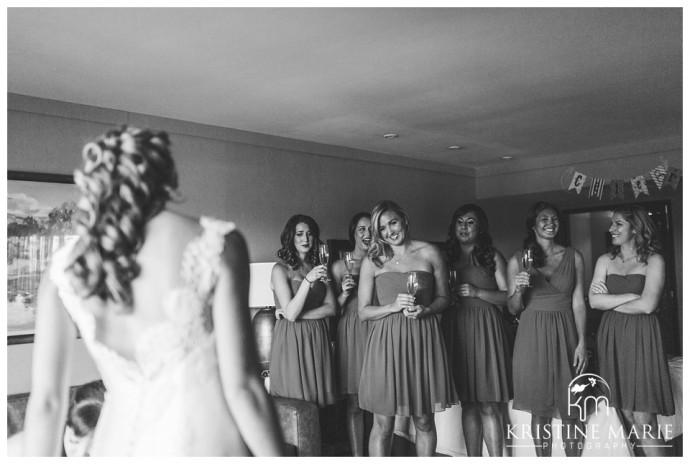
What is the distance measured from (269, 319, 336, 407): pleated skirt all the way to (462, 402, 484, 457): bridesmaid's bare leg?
69cm

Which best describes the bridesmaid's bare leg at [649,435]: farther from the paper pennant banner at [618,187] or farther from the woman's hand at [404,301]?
the paper pennant banner at [618,187]

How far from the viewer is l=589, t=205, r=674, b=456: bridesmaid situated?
109 inches

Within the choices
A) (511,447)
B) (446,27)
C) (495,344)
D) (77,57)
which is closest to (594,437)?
(511,447)

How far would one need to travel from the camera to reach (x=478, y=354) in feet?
10.2

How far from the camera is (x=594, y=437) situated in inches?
110

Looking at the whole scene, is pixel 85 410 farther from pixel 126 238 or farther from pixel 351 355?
pixel 351 355

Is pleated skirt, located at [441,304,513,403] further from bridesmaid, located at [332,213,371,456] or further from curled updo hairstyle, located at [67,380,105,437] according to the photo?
curled updo hairstyle, located at [67,380,105,437]

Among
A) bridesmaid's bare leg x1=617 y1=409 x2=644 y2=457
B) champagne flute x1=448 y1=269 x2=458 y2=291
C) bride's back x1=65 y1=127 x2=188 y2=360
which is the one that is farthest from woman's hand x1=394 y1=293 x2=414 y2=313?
bride's back x1=65 y1=127 x2=188 y2=360

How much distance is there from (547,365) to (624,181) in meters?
2.23

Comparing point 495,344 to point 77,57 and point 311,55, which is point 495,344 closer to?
point 311,55

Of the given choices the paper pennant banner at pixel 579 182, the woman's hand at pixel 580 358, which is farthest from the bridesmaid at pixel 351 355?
the paper pennant banner at pixel 579 182

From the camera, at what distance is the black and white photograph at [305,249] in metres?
1.58

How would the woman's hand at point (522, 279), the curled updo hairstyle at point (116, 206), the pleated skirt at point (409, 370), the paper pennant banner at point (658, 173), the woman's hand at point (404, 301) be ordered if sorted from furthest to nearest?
→ the paper pennant banner at point (658, 173)
the woman's hand at point (522, 279)
the pleated skirt at point (409, 370)
the woman's hand at point (404, 301)
the curled updo hairstyle at point (116, 206)

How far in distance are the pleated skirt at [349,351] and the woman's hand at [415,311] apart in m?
0.60
